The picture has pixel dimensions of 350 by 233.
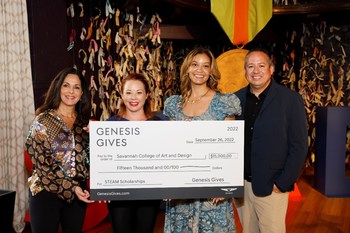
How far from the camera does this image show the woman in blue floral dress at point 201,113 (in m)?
1.99

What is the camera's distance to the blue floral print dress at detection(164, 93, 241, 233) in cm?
199

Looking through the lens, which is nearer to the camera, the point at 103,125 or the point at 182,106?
the point at 103,125

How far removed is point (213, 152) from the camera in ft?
6.20

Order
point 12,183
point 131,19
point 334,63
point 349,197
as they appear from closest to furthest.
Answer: point 12,183 → point 131,19 → point 349,197 → point 334,63

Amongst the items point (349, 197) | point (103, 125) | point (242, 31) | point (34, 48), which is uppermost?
point (242, 31)

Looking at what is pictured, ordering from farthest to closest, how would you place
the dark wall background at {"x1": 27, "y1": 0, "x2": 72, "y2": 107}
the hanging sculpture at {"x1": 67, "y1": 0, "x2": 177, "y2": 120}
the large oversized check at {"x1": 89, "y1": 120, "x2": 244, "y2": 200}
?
the hanging sculpture at {"x1": 67, "y1": 0, "x2": 177, "y2": 120}, the dark wall background at {"x1": 27, "y1": 0, "x2": 72, "y2": 107}, the large oversized check at {"x1": 89, "y1": 120, "x2": 244, "y2": 200}

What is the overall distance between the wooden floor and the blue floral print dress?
1229 mm

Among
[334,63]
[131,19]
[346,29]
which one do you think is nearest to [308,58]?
[334,63]

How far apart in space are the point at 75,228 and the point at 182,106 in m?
0.91

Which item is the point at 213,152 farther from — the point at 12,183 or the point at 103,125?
the point at 12,183

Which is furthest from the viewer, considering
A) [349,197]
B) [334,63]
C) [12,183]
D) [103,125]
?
[334,63]

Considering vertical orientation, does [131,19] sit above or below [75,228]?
above

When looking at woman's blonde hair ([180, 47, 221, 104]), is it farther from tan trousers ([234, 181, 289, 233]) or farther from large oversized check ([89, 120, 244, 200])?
tan trousers ([234, 181, 289, 233])

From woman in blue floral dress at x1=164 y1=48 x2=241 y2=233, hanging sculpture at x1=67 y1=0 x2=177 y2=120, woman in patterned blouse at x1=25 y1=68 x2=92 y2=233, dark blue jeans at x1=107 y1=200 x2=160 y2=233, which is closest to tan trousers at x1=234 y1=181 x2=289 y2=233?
woman in blue floral dress at x1=164 y1=48 x2=241 y2=233
